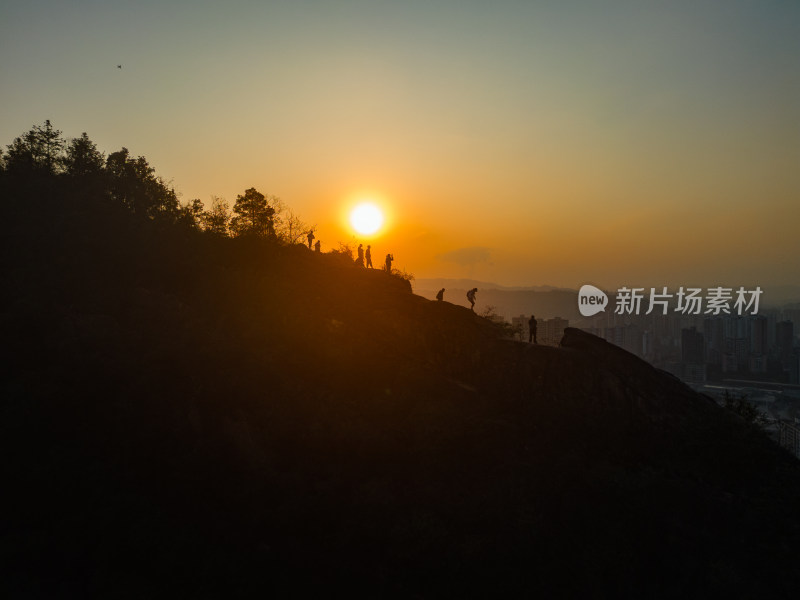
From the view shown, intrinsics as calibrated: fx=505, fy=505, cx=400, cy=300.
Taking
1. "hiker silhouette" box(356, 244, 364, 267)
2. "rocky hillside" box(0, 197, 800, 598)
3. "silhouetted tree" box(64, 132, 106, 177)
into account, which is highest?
"silhouetted tree" box(64, 132, 106, 177)

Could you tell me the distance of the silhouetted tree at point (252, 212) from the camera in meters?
47.9

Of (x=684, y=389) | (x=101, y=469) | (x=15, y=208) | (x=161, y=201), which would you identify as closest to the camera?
(x=101, y=469)

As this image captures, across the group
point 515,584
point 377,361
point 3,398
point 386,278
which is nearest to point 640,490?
point 515,584

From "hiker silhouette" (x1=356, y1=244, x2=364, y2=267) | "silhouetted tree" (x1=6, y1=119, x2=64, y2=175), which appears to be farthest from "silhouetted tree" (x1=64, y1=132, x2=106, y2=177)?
"hiker silhouette" (x1=356, y1=244, x2=364, y2=267)

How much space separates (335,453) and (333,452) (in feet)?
0.40

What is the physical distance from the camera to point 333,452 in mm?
23547

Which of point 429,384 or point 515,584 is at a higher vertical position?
point 429,384

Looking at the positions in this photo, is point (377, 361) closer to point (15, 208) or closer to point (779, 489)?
point (779, 489)

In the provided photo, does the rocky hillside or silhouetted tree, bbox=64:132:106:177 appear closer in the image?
the rocky hillside

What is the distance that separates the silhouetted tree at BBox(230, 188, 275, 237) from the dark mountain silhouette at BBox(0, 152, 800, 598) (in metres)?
11.2

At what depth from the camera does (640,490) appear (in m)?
22.3

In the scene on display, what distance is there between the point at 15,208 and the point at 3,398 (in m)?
22.2

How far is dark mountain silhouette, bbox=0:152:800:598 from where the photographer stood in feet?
58.1

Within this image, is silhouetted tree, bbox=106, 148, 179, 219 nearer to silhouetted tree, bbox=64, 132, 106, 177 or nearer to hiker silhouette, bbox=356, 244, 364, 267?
silhouetted tree, bbox=64, 132, 106, 177
